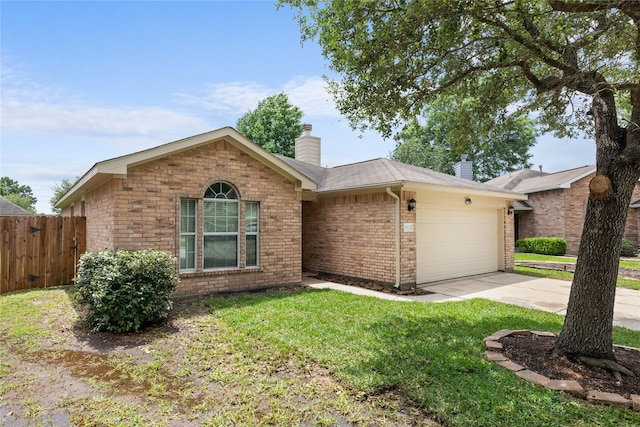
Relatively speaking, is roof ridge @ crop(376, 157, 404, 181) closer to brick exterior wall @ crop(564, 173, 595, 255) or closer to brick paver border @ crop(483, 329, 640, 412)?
brick paver border @ crop(483, 329, 640, 412)

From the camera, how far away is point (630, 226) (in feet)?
62.0

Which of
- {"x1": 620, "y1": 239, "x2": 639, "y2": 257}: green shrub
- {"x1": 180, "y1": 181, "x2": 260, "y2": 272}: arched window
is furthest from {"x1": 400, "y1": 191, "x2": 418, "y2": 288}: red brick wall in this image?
{"x1": 620, "y1": 239, "x2": 639, "y2": 257}: green shrub

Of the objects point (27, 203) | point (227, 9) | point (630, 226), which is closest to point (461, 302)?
point (227, 9)

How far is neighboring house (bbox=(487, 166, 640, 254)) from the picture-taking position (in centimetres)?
1846

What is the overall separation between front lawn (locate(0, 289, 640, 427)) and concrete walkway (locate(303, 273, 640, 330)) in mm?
1515

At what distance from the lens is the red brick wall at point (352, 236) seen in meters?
9.39

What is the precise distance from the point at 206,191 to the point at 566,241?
18.7 m

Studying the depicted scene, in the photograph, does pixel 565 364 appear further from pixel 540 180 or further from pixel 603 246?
pixel 540 180

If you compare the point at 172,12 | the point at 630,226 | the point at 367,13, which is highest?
the point at 172,12

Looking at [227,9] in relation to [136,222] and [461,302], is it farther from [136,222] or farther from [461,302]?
[461,302]

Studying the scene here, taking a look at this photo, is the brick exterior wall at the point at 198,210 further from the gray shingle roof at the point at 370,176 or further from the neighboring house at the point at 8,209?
the neighboring house at the point at 8,209

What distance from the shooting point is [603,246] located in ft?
13.5

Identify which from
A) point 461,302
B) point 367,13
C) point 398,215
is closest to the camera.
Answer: point 367,13

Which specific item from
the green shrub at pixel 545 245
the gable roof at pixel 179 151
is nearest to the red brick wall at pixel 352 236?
the gable roof at pixel 179 151
